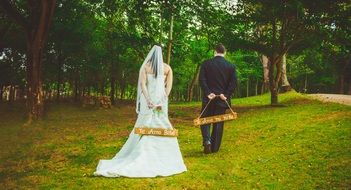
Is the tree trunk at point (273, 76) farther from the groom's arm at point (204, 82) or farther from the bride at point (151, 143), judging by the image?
the bride at point (151, 143)

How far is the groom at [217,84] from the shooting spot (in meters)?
12.4

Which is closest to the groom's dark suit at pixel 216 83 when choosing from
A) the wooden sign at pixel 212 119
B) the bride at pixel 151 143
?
the wooden sign at pixel 212 119

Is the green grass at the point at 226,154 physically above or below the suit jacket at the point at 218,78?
below

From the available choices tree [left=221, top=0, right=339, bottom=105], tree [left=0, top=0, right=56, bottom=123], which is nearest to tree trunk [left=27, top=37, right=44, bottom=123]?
tree [left=0, top=0, right=56, bottom=123]

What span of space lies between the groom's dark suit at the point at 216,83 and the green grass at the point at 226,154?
1173 mm

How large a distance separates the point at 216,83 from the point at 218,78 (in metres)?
0.15

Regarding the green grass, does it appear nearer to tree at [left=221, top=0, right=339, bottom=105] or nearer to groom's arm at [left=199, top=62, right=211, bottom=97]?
groom's arm at [left=199, top=62, right=211, bottom=97]

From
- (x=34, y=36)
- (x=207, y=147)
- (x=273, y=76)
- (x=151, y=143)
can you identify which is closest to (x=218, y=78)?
(x=207, y=147)

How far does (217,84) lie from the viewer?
12453mm

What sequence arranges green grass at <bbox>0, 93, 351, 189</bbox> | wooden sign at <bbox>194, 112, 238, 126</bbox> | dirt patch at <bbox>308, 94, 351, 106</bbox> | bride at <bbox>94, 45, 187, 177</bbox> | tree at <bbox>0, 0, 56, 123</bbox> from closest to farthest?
green grass at <bbox>0, 93, 351, 189</bbox> < bride at <bbox>94, 45, 187, 177</bbox> < wooden sign at <bbox>194, 112, 238, 126</bbox> < tree at <bbox>0, 0, 56, 123</bbox> < dirt patch at <bbox>308, 94, 351, 106</bbox>

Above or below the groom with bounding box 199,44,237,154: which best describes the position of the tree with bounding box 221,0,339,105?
above

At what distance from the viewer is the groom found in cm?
1235

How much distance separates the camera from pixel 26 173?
39.8ft

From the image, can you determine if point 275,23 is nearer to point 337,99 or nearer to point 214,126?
point 337,99
